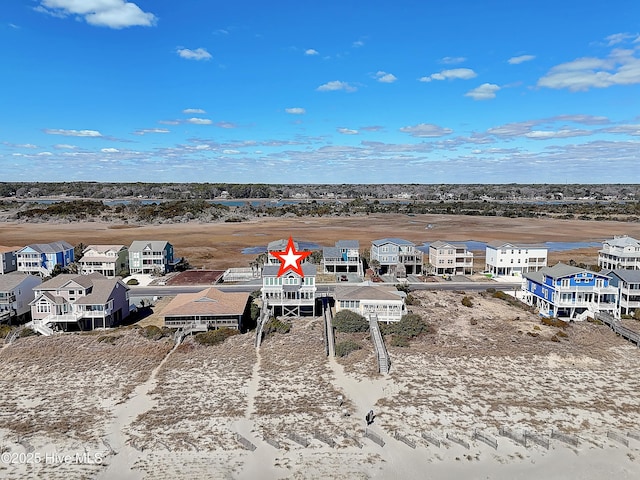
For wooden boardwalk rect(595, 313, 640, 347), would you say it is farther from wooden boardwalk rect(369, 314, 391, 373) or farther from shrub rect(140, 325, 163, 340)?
shrub rect(140, 325, 163, 340)

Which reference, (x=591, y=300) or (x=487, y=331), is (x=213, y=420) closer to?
(x=487, y=331)

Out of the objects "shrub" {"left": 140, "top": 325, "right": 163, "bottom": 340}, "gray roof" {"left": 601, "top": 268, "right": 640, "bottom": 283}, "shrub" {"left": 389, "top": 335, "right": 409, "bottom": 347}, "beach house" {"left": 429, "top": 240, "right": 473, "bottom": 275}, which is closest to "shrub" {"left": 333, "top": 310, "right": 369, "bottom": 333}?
"shrub" {"left": 389, "top": 335, "right": 409, "bottom": 347}

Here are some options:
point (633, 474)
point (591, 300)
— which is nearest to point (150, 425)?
point (633, 474)

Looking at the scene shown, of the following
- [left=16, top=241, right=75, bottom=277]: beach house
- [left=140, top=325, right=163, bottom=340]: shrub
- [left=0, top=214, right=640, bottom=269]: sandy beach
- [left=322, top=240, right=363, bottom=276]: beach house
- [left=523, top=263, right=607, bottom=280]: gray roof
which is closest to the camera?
[left=140, top=325, right=163, bottom=340]: shrub

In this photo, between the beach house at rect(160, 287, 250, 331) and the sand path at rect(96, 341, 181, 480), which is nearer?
the sand path at rect(96, 341, 181, 480)

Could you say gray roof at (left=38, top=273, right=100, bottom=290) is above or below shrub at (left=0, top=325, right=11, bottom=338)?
above

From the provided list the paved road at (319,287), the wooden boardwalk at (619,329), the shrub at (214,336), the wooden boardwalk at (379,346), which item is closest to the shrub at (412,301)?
the paved road at (319,287)

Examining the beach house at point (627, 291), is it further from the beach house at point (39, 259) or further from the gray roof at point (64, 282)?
the beach house at point (39, 259)

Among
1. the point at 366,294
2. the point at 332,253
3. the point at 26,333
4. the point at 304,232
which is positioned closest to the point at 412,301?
the point at 366,294
